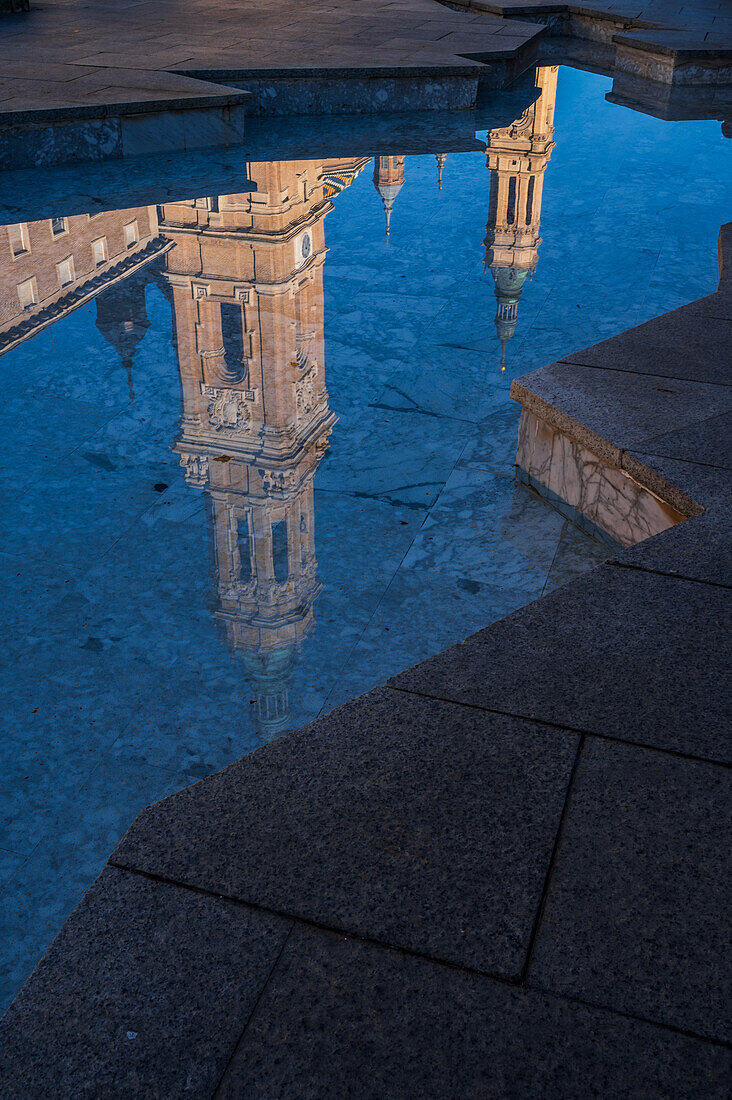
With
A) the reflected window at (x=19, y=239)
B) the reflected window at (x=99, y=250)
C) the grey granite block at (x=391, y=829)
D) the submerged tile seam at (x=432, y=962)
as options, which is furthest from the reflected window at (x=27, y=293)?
the submerged tile seam at (x=432, y=962)

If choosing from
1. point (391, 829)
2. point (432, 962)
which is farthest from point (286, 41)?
point (432, 962)

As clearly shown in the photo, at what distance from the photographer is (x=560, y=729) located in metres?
3.89

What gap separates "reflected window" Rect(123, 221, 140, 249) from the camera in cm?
974

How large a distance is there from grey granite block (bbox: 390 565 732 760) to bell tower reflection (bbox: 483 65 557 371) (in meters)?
3.42

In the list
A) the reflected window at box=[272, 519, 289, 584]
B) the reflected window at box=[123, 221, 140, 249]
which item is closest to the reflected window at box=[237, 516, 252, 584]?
the reflected window at box=[272, 519, 289, 584]

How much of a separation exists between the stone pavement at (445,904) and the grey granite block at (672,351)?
2.86 metres

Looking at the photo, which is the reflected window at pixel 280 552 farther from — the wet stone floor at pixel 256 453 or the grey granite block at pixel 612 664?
the grey granite block at pixel 612 664

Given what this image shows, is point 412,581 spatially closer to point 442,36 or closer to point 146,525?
point 146,525

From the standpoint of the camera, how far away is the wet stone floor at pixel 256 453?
4.36 m

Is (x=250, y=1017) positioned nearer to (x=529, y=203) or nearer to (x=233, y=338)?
(x=233, y=338)

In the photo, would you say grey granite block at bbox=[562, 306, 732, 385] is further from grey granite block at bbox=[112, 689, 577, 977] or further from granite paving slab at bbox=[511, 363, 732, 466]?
grey granite block at bbox=[112, 689, 577, 977]

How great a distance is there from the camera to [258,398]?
7188 mm

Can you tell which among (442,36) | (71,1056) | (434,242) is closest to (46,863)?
(71,1056)

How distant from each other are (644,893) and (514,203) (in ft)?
29.5
